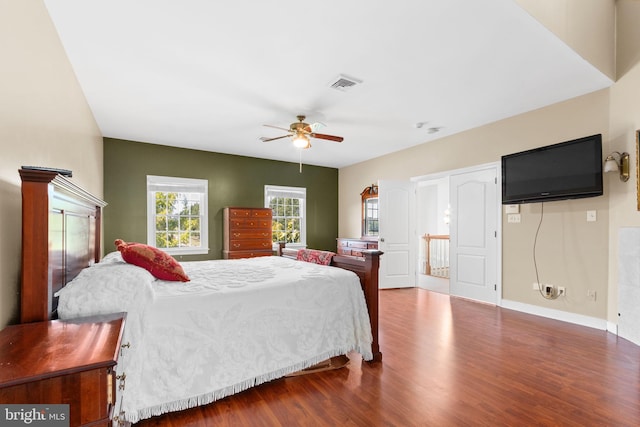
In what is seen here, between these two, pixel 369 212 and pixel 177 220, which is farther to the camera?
pixel 369 212

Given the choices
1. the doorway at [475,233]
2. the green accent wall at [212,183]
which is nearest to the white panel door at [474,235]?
the doorway at [475,233]

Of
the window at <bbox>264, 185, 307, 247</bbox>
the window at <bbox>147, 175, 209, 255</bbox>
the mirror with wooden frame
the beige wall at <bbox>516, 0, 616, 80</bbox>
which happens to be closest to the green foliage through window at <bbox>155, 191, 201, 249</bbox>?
the window at <bbox>147, 175, 209, 255</bbox>

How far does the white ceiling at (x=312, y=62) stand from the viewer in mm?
2182

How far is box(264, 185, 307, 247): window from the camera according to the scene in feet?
22.7

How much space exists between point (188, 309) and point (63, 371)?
3.29ft

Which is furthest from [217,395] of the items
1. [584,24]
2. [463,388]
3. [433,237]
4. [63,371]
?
[433,237]

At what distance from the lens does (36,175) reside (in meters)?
1.37

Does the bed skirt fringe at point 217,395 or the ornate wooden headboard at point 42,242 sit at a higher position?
the ornate wooden headboard at point 42,242

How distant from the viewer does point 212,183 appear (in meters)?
6.10

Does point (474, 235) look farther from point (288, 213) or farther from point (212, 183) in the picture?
point (212, 183)

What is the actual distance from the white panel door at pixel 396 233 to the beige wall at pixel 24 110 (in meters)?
4.52

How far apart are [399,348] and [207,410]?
1762 mm

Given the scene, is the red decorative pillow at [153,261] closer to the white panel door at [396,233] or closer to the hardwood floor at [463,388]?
the hardwood floor at [463,388]

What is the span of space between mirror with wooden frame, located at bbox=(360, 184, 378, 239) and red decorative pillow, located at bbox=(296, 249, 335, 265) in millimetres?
3466
